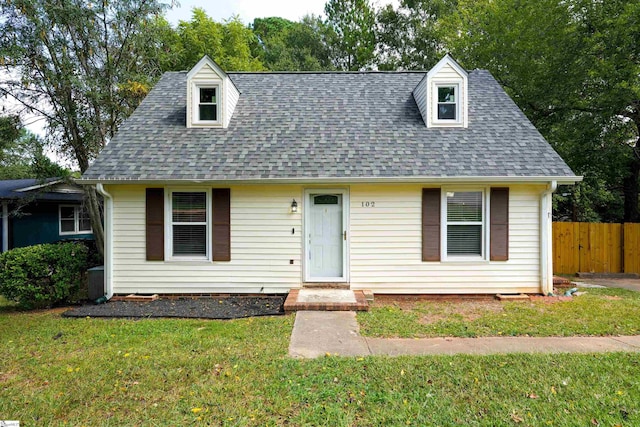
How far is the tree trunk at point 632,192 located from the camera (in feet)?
40.7

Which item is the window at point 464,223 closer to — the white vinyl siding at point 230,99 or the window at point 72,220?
the white vinyl siding at point 230,99

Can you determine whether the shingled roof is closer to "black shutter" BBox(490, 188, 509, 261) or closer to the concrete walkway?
"black shutter" BBox(490, 188, 509, 261)

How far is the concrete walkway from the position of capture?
14.5 feet

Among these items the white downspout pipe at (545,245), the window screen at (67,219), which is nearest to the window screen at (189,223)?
the white downspout pipe at (545,245)

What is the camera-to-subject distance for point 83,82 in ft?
29.1

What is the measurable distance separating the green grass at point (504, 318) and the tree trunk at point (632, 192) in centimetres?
738

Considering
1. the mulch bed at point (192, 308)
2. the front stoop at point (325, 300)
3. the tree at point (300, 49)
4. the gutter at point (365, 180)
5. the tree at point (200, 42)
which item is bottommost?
the mulch bed at point (192, 308)

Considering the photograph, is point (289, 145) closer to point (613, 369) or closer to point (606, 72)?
point (613, 369)

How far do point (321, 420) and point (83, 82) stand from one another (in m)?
10.2

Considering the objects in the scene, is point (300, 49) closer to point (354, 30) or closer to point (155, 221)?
point (354, 30)

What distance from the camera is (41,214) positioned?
1334 cm

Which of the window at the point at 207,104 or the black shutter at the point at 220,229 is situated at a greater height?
the window at the point at 207,104

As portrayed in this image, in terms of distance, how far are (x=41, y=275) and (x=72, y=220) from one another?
9.48 m

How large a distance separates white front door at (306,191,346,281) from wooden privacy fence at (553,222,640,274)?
831 centimetres
